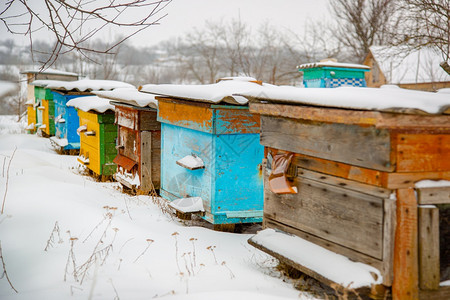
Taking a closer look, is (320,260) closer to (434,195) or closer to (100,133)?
(434,195)

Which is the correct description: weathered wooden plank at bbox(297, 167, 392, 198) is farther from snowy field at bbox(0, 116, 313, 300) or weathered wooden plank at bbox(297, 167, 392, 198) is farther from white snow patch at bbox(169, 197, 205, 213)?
white snow patch at bbox(169, 197, 205, 213)

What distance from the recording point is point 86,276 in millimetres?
3141

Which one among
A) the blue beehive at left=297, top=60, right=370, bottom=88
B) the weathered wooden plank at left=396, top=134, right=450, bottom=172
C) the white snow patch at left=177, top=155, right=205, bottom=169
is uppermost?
the blue beehive at left=297, top=60, right=370, bottom=88

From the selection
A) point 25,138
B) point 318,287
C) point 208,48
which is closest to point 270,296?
point 318,287

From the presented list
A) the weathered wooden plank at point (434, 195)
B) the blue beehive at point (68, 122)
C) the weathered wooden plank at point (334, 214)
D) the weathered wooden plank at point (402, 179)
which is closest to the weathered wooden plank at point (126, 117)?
the weathered wooden plank at point (334, 214)

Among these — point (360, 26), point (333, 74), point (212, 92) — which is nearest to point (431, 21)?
point (333, 74)

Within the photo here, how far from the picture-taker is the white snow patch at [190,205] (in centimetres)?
445

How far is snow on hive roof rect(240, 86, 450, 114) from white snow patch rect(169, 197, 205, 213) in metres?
1.69

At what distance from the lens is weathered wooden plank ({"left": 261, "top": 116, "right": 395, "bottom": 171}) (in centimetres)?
255

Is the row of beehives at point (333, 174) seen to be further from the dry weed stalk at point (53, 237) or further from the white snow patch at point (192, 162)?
the dry weed stalk at point (53, 237)

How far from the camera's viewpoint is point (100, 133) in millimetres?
7191

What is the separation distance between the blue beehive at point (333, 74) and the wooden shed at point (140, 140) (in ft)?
21.6

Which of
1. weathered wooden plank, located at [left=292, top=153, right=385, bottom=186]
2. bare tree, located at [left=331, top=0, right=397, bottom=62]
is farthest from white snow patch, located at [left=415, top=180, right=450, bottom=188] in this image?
bare tree, located at [left=331, top=0, right=397, bottom=62]

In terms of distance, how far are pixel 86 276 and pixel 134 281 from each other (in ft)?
1.22
